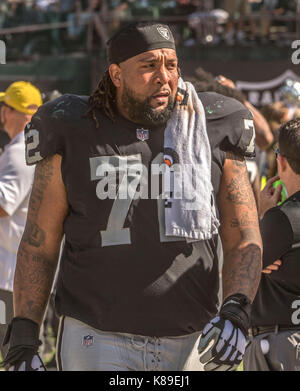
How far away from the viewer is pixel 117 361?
9.66ft

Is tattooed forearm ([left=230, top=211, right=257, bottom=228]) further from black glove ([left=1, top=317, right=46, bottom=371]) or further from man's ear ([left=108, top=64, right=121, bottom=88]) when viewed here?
black glove ([left=1, top=317, right=46, bottom=371])

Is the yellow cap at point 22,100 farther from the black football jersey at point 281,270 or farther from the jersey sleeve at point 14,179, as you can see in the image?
the black football jersey at point 281,270

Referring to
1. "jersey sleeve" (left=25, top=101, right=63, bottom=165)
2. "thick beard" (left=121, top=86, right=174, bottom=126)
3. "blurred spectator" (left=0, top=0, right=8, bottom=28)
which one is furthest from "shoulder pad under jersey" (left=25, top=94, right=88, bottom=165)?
"blurred spectator" (left=0, top=0, right=8, bottom=28)

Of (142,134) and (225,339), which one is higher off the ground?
(142,134)

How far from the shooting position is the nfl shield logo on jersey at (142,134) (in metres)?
3.06

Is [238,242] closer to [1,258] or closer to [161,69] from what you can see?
[161,69]

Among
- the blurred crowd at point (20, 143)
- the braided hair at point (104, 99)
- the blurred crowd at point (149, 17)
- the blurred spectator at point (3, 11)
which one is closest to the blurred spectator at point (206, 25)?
the blurred crowd at point (149, 17)

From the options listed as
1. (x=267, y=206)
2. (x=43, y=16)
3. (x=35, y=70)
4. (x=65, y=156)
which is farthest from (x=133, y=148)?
(x=43, y=16)

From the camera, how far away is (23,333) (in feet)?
9.64

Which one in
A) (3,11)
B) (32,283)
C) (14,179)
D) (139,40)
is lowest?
(3,11)

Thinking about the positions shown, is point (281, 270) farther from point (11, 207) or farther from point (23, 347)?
point (11, 207)

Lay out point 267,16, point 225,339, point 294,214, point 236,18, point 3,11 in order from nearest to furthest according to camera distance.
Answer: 1. point 225,339
2. point 294,214
3. point 267,16
4. point 236,18
5. point 3,11

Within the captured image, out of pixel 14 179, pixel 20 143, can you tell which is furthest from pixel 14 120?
pixel 14 179

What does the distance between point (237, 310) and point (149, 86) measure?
0.88 meters
